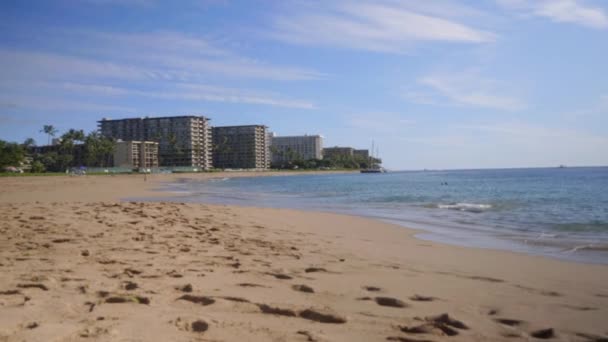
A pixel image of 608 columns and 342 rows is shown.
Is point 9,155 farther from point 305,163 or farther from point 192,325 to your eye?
point 305,163

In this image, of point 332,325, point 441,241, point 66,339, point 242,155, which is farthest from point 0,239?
point 242,155

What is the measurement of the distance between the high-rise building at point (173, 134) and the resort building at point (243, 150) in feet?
33.3

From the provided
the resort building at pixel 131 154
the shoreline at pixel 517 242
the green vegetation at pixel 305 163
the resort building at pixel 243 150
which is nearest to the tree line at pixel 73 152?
the resort building at pixel 131 154

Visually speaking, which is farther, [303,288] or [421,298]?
[303,288]

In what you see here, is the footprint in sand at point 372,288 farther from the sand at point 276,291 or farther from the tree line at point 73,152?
the tree line at point 73,152

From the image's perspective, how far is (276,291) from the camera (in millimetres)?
3926

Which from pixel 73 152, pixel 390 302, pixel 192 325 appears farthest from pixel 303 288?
pixel 73 152

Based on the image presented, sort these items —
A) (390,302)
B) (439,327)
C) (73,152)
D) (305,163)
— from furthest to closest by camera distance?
1. (305,163)
2. (73,152)
3. (390,302)
4. (439,327)

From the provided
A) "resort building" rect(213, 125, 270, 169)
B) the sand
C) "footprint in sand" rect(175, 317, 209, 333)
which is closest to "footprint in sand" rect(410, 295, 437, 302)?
the sand

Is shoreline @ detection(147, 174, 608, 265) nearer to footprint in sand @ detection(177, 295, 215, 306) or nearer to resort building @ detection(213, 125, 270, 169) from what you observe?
footprint in sand @ detection(177, 295, 215, 306)

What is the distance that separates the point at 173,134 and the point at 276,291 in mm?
149138

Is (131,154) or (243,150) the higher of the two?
(243,150)

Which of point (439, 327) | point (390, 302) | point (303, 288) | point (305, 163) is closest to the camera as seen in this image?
point (439, 327)

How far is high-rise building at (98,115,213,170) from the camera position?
5595 inches
